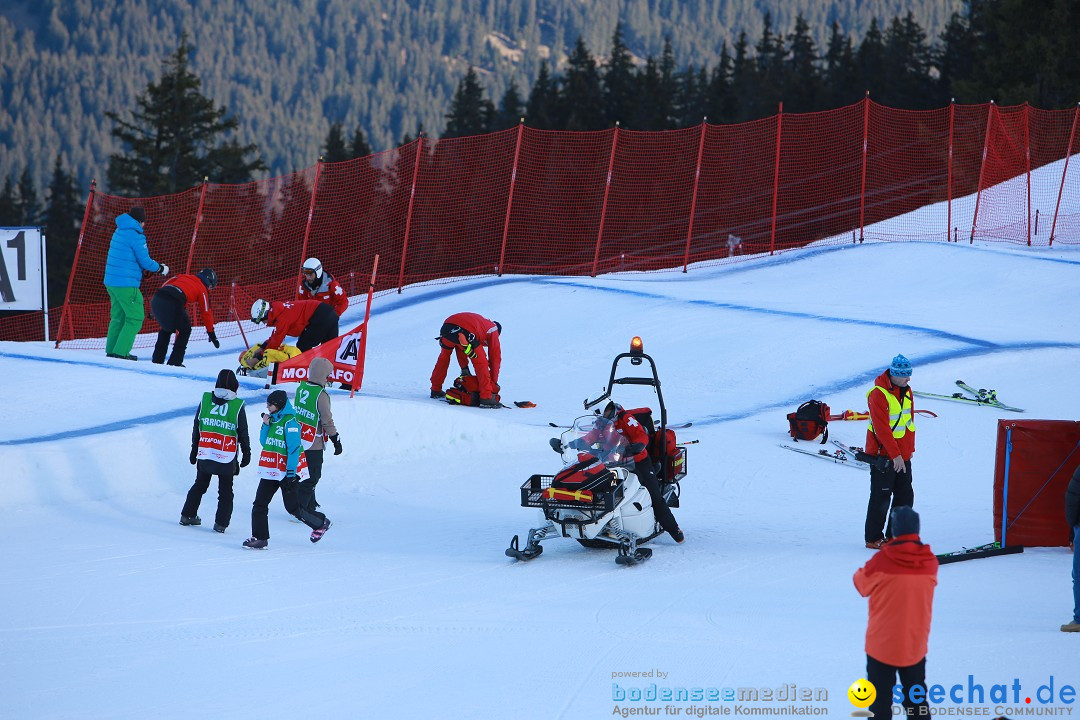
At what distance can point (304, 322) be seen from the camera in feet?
45.5

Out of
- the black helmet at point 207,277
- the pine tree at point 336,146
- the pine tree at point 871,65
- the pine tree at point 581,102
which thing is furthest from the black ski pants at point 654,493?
the pine tree at point 336,146

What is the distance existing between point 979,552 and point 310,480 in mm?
4854

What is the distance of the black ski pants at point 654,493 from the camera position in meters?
8.95

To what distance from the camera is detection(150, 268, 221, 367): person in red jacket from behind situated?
570 inches

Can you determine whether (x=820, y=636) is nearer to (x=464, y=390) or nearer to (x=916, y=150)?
(x=464, y=390)

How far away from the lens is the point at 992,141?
22984mm

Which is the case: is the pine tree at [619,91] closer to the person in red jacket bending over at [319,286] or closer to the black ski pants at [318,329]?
the person in red jacket bending over at [319,286]

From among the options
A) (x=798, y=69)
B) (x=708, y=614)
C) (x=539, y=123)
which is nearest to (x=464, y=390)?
(x=708, y=614)

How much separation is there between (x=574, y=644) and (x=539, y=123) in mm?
46049

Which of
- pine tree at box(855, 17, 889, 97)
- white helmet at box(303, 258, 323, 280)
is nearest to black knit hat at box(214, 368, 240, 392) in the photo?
white helmet at box(303, 258, 323, 280)

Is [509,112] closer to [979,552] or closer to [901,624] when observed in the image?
[979,552]

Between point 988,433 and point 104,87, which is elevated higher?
point 104,87

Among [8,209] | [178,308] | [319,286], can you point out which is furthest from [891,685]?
[8,209]

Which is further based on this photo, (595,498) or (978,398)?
(978,398)
